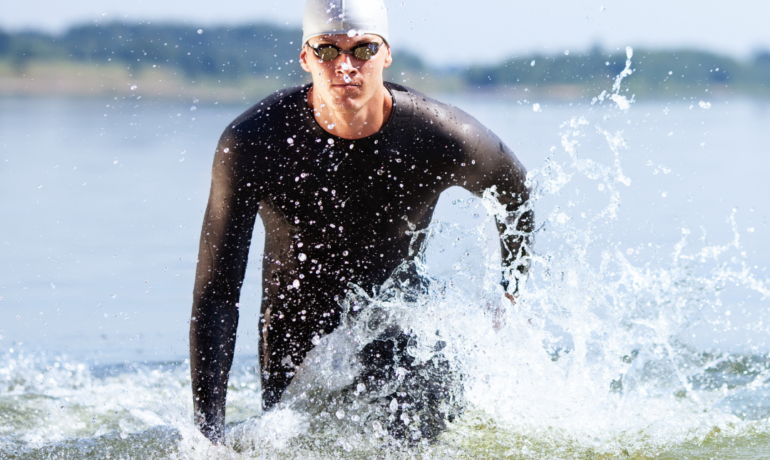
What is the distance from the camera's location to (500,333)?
441cm

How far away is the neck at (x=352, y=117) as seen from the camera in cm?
375

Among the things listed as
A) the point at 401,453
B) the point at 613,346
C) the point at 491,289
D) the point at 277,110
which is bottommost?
the point at 401,453

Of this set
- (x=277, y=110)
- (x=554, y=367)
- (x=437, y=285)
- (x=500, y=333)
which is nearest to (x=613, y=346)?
(x=554, y=367)

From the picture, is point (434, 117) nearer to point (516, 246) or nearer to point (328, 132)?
point (328, 132)

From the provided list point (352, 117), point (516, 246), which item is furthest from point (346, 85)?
point (516, 246)

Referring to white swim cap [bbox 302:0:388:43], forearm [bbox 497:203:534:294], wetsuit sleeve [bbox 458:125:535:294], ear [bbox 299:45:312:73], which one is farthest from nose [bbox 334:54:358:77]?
forearm [bbox 497:203:534:294]

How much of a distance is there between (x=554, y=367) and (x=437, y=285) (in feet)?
2.33

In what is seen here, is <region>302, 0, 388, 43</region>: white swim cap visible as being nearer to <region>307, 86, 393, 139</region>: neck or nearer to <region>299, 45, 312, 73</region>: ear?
<region>299, 45, 312, 73</region>: ear

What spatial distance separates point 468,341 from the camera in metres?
4.34

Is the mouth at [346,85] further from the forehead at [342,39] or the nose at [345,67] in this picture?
the forehead at [342,39]

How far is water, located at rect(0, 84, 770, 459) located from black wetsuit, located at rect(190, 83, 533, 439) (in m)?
0.17

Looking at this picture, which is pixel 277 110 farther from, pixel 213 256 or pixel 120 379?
pixel 120 379

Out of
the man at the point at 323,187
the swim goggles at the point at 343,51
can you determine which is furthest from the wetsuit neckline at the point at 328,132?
the swim goggles at the point at 343,51

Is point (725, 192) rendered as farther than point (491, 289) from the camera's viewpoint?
Yes
